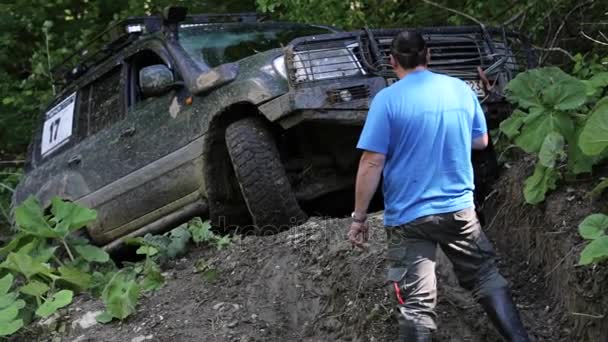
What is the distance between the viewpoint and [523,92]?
16.9 feet

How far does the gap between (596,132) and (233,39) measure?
342 cm

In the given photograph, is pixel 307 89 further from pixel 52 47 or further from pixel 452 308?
pixel 52 47

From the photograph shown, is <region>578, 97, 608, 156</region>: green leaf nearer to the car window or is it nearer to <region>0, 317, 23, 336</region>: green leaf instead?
<region>0, 317, 23, 336</region>: green leaf

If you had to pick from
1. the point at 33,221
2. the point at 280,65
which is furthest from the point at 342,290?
the point at 33,221

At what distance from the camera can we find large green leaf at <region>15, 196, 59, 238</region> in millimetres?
6465

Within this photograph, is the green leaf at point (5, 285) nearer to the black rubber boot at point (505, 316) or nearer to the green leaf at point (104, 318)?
the green leaf at point (104, 318)

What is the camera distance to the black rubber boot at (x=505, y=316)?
4340 mm

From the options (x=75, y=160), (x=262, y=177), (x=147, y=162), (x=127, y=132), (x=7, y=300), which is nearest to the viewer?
(x=7, y=300)

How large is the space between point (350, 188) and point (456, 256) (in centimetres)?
238

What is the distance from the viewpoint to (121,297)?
5.64 m

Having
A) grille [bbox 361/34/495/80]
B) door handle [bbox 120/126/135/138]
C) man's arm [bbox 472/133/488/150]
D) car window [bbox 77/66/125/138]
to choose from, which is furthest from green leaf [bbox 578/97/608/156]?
car window [bbox 77/66/125/138]

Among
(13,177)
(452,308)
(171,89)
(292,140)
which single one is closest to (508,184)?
(452,308)

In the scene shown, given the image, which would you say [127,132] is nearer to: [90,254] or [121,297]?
[90,254]

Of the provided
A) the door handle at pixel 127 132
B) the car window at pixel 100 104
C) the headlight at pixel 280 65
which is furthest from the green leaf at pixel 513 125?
the car window at pixel 100 104
